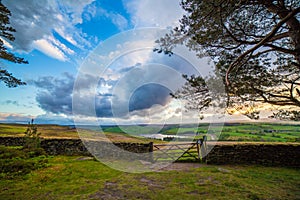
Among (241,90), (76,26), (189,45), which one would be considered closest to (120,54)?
(189,45)

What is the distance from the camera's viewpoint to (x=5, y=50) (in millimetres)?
8523

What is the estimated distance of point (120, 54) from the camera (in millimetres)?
6938

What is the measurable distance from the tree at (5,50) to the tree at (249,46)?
8.43m

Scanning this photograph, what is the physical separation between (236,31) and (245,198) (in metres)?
4.49

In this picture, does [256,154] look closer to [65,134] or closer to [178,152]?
[178,152]

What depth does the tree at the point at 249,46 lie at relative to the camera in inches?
157

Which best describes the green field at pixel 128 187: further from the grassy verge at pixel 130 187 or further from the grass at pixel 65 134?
the grass at pixel 65 134

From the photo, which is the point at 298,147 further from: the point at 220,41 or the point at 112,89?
the point at 112,89

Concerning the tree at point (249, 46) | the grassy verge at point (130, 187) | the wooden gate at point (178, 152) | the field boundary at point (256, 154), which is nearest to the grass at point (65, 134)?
the wooden gate at point (178, 152)

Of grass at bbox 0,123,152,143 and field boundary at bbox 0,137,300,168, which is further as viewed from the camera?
grass at bbox 0,123,152,143

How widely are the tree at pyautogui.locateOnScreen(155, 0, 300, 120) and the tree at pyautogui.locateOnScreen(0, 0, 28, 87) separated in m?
8.43

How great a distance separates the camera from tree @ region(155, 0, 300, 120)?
400 cm

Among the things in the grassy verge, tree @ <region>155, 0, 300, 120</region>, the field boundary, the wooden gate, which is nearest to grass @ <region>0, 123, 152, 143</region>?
the wooden gate

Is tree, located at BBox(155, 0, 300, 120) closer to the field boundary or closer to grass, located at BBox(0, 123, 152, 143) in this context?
the field boundary
